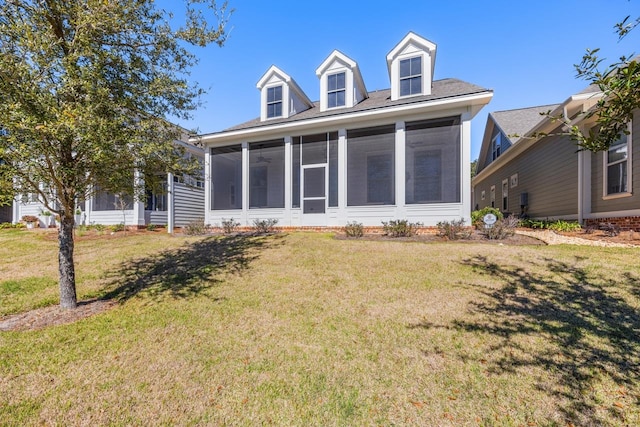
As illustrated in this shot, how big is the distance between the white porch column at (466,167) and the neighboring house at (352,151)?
0.03 meters

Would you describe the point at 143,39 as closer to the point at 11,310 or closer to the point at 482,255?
the point at 11,310

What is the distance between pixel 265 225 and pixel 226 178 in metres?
3.58

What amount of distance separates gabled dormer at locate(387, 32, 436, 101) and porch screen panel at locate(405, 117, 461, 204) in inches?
61.9

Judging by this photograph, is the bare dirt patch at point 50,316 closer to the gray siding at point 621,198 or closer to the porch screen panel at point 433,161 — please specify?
the porch screen panel at point 433,161

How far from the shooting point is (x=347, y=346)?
332 centimetres

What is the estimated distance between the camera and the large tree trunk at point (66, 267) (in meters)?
4.69

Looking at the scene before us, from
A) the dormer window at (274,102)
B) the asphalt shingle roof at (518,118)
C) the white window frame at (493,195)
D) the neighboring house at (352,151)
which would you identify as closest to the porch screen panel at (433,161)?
the neighboring house at (352,151)

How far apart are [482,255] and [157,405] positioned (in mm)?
6199

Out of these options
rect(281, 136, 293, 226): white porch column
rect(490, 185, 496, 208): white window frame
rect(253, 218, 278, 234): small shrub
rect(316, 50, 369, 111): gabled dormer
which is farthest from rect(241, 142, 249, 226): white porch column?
rect(490, 185, 496, 208): white window frame

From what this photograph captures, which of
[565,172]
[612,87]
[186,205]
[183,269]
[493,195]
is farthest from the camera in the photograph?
[493,195]

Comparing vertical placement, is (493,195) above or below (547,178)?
below

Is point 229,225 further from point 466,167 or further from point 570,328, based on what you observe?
point 570,328

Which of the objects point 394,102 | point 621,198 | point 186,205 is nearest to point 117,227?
point 186,205

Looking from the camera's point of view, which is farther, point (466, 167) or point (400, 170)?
point (400, 170)
